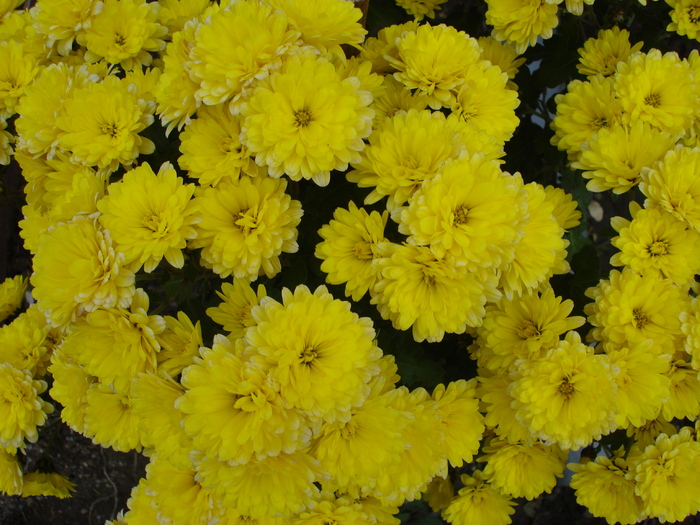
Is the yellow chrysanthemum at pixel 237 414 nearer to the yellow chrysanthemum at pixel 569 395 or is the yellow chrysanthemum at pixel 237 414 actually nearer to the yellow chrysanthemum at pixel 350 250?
the yellow chrysanthemum at pixel 350 250

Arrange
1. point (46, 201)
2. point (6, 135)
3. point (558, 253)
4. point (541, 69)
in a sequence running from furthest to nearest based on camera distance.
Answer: point (541, 69) < point (6, 135) < point (46, 201) < point (558, 253)

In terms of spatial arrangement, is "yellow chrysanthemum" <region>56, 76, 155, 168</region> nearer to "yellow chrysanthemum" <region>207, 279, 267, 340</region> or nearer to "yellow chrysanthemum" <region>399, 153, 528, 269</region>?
"yellow chrysanthemum" <region>207, 279, 267, 340</region>

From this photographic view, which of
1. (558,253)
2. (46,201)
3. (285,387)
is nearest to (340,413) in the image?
(285,387)

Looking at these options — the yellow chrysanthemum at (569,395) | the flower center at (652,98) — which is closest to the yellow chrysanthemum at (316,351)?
the yellow chrysanthemum at (569,395)

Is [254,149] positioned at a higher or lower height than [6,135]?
lower

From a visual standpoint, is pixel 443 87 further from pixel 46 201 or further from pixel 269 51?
pixel 46 201
